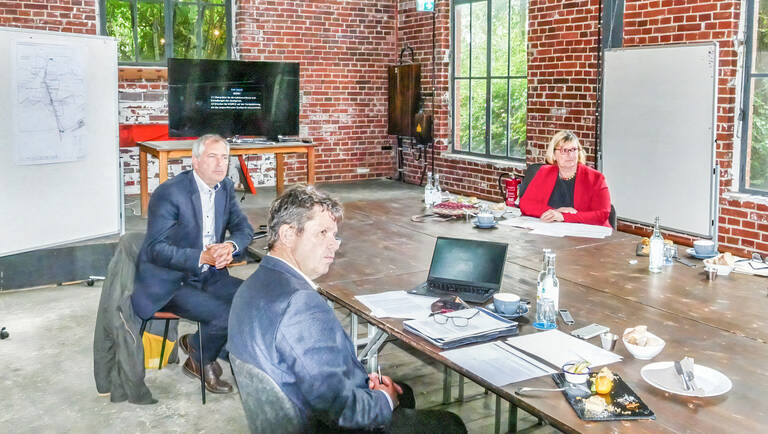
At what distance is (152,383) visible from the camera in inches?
153

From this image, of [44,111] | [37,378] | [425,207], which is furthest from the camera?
[44,111]

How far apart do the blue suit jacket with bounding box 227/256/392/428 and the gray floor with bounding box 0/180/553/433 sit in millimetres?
1658

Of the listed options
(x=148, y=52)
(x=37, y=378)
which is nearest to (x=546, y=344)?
(x=37, y=378)

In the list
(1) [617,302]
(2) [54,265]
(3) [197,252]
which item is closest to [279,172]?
(2) [54,265]

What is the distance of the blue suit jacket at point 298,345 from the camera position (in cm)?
177

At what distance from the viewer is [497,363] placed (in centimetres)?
211

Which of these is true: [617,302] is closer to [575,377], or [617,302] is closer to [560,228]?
[575,377]

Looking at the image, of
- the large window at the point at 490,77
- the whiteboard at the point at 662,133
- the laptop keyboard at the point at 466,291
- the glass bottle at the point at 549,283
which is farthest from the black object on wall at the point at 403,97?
the glass bottle at the point at 549,283

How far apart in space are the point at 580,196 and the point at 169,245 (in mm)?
2385

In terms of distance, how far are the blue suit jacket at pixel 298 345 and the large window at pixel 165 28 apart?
23.4 feet

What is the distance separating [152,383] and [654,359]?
2659 mm

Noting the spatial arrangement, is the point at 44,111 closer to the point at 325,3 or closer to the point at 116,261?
the point at 116,261

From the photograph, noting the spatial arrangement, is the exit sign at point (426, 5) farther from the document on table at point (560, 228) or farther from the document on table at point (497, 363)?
the document on table at point (497, 363)

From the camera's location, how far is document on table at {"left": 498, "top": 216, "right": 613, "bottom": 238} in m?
3.90
